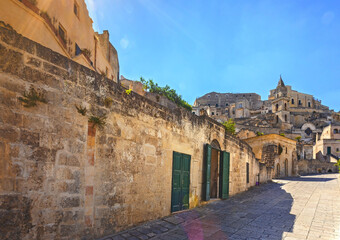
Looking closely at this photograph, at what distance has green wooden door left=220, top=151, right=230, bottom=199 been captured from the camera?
32.7 ft

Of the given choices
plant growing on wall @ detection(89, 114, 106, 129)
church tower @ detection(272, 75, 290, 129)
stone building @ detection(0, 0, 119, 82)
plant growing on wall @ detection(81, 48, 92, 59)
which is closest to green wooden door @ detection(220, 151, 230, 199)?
plant growing on wall @ detection(89, 114, 106, 129)

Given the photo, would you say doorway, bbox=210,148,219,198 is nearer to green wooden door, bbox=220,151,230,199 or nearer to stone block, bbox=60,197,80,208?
green wooden door, bbox=220,151,230,199

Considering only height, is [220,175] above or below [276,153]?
below

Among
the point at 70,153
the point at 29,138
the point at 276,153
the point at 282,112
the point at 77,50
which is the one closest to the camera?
the point at 29,138

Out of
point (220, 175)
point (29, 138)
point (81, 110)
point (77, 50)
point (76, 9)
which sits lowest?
point (220, 175)

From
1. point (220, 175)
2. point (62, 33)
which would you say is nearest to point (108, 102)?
point (220, 175)

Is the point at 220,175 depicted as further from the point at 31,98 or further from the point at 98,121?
the point at 31,98

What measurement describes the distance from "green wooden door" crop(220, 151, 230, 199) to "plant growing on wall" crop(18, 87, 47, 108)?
8071 mm

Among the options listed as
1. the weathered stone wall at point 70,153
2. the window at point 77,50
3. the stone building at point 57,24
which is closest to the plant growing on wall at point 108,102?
the weathered stone wall at point 70,153

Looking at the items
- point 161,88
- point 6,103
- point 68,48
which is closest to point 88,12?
point 68,48

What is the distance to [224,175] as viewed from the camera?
33.0ft

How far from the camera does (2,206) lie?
2982 mm

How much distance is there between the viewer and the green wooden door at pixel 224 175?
392 inches

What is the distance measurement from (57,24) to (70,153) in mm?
8892
